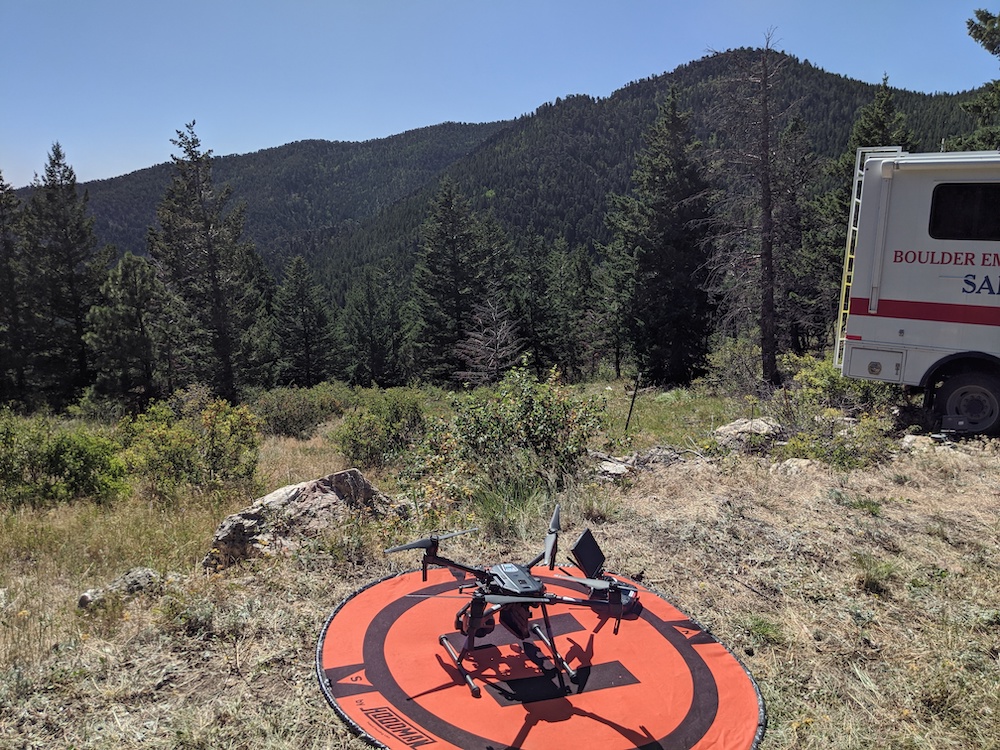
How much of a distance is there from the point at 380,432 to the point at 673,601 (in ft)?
30.9

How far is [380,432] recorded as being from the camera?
42.7 ft

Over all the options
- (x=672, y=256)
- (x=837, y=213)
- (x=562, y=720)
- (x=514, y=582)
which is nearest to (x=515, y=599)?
(x=514, y=582)

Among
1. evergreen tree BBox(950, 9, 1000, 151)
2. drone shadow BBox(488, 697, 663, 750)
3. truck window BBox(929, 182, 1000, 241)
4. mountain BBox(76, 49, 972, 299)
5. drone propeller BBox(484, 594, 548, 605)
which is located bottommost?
drone shadow BBox(488, 697, 663, 750)

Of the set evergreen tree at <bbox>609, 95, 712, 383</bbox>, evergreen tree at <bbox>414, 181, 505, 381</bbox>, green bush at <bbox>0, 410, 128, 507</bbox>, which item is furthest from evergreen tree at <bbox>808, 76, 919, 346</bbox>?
green bush at <bbox>0, 410, 128, 507</bbox>

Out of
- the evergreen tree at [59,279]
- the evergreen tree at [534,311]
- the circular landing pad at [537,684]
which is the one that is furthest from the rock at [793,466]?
the evergreen tree at [59,279]

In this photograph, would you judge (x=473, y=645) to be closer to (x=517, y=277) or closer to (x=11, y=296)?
(x=11, y=296)

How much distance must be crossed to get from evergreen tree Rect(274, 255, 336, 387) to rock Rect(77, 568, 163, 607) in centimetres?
4760

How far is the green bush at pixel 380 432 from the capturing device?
1261cm

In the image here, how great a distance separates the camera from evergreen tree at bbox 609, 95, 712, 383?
994 inches

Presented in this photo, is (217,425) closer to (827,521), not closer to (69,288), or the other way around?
(827,521)

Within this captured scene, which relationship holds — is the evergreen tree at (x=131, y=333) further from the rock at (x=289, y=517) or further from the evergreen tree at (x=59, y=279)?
the rock at (x=289, y=517)

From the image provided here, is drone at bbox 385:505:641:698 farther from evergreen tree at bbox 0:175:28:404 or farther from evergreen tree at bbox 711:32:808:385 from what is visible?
evergreen tree at bbox 0:175:28:404

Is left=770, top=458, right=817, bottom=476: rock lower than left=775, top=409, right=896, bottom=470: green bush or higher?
lower

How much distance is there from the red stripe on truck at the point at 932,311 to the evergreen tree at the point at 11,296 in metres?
36.5
